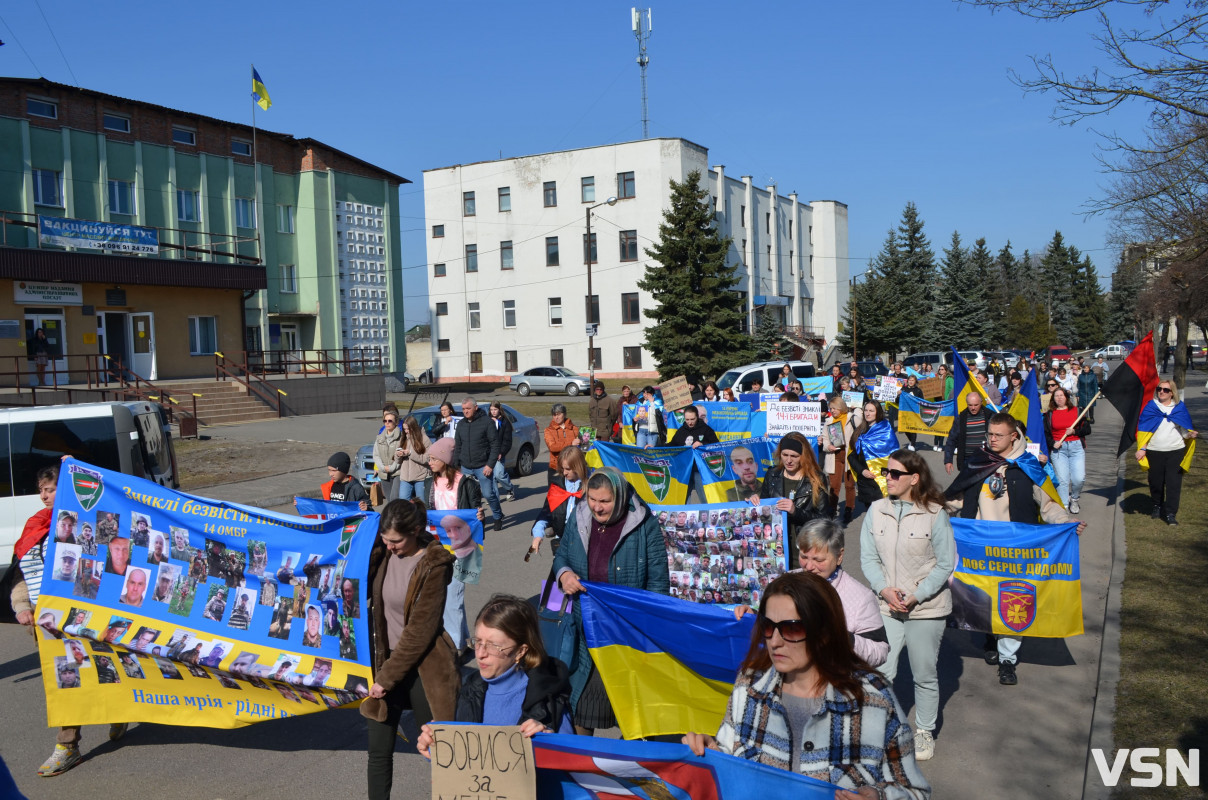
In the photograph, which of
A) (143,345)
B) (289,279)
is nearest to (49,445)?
(143,345)

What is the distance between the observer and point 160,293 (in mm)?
35156

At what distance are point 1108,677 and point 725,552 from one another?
2891mm

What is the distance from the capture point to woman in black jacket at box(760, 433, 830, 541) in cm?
713

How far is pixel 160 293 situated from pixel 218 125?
9240 mm

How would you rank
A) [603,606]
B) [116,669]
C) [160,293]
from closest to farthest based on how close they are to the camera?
[603,606] < [116,669] < [160,293]

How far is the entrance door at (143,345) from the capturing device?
34.6 m

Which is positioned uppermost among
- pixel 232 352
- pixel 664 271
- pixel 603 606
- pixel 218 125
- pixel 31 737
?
pixel 218 125

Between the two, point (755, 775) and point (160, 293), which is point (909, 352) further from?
point (755, 775)

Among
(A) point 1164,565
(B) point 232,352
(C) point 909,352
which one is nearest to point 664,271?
(B) point 232,352

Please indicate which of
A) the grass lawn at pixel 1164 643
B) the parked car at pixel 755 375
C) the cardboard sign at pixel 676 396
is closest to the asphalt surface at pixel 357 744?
the grass lawn at pixel 1164 643

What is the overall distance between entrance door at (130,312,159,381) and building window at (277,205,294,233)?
10.2m

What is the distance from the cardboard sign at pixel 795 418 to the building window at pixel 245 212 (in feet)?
106

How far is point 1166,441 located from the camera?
1234 centimetres

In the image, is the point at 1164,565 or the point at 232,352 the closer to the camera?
the point at 1164,565
